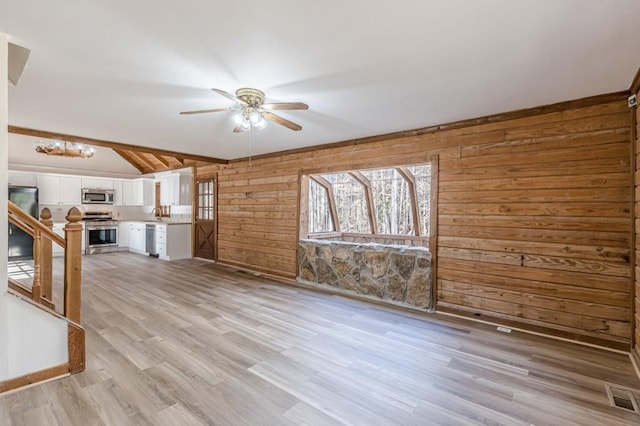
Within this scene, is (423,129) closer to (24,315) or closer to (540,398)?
(540,398)

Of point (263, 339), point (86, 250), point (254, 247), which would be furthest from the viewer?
point (86, 250)

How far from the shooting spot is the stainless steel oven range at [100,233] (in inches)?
326

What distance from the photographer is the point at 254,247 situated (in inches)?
252

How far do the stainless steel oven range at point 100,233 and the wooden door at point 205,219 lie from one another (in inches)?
111

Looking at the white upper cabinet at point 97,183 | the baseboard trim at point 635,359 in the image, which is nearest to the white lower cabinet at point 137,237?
the white upper cabinet at point 97,183

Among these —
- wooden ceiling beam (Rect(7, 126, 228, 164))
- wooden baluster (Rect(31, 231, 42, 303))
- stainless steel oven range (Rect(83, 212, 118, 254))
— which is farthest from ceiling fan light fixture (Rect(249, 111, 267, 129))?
stainless steel oven range (Rect(83, 212, 118, 254))

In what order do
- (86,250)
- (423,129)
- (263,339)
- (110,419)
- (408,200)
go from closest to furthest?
1. (110,419)
2. (263,339)
3. (423,129)
4. (408,200)
5. (86,250)

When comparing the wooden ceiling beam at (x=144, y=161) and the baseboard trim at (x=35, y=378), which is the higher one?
the wooden ceiling beam at (x=144, y=161)

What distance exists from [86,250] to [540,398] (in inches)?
391

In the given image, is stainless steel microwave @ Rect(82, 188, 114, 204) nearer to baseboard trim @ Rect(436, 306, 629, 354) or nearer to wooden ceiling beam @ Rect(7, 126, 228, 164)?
wooden ceiling beam @ Rect(7, 126, 228, 164)

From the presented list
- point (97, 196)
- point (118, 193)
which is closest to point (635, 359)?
point (97, 196)

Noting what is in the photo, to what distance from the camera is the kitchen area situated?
24.9 ft

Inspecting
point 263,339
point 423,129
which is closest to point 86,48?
point 263,339

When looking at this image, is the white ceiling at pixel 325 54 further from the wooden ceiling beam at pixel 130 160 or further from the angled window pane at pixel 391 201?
the wooden ceiling beam at pixel 130 160
